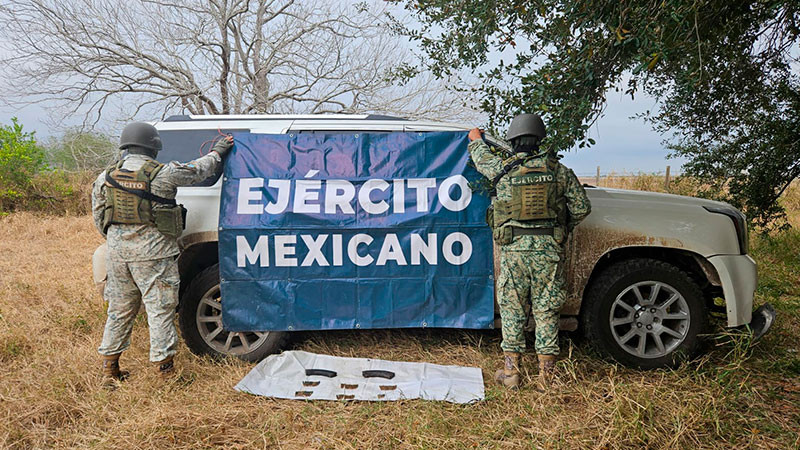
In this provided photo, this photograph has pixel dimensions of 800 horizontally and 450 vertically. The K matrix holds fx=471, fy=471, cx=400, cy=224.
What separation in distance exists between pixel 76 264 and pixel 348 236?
20.2 feet

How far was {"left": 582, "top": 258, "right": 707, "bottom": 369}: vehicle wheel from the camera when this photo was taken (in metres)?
3.46

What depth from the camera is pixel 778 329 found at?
14.7ft

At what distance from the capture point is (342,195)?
3621mm

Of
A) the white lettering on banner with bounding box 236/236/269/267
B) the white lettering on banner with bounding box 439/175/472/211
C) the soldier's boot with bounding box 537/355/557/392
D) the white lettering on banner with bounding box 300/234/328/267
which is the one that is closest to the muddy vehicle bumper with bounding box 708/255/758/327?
the soldier's boot with bounding box 537/355/557/392

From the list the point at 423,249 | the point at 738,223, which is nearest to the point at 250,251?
the point at 423,249

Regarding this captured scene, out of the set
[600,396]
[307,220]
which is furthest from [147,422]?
[600,396]

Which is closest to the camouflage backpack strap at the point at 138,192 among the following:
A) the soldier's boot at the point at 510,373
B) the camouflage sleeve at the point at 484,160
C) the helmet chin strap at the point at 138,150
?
the helmet chin strap at the point at 138,150

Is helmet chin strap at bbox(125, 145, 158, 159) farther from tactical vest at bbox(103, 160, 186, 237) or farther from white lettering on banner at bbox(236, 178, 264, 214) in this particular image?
white lettering on banner at bbox(236, 178, 264, 214)

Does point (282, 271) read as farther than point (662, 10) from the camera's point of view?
Yes

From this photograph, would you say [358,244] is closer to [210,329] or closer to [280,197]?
[280,197]

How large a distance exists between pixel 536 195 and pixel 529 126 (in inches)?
18.7

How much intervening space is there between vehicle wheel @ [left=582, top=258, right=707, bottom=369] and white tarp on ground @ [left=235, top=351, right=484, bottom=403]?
1.01 m

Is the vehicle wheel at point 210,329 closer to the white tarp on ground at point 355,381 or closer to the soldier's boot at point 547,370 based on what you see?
the white tarp on ground at point 355,381

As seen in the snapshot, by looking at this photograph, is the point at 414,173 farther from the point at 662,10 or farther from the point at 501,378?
the point at 662,10
